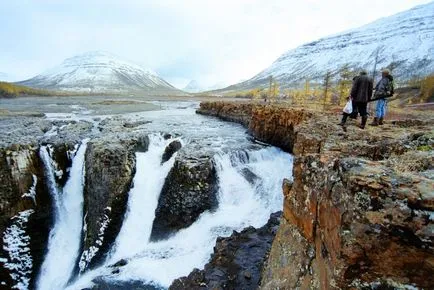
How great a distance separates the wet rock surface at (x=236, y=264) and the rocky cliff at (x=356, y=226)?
3.07 metres

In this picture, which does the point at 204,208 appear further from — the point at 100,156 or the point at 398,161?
the point at 398,161

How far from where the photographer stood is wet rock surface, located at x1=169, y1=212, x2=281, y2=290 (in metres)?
11.0

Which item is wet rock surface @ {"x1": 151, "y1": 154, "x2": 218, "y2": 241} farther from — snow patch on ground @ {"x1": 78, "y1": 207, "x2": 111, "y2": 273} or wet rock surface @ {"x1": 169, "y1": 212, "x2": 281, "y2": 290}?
wet rock surface @ {"x1": 169, "y1": 212, "x2": 281, "y2": 290}

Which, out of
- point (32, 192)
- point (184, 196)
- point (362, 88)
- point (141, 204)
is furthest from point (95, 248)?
point (362, 88)

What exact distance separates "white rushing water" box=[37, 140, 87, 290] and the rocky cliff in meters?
13.5

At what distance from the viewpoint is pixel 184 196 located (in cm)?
1823

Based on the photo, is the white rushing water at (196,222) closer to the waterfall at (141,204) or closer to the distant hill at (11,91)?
the waterfall at (141,204)

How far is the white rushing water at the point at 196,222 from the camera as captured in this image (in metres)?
14.5

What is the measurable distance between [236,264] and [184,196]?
695 cm

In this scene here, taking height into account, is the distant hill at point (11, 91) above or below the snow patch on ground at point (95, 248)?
above

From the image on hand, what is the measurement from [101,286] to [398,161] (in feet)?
42.7

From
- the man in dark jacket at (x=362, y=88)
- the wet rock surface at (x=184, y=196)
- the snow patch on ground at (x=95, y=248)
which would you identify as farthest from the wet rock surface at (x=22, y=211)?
the man in dark jacket at (x=362, y=88)

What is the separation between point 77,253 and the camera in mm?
17797

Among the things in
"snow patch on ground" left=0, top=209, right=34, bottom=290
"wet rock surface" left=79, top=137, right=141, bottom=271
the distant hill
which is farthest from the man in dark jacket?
the distant hill
